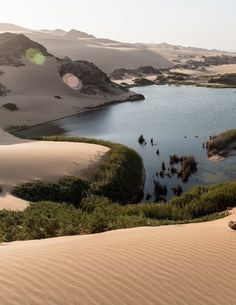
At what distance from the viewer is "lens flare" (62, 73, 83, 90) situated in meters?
71.6

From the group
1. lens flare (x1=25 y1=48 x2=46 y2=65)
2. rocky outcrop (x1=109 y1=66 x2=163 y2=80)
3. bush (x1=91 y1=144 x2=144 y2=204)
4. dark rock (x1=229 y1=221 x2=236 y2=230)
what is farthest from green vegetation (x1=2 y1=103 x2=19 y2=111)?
rocky outcrop (x1=109 y1=66 x2=163 y2=80)

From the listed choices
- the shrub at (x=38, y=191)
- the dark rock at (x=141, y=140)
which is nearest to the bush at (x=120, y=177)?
the shrub at (x=38, y=191)

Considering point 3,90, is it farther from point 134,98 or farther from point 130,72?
point 130,72

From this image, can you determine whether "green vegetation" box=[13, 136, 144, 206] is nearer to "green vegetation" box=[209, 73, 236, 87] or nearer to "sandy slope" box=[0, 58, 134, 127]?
"sandy slope" box=[0, 58, 134, 127]

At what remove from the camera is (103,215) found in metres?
15.7

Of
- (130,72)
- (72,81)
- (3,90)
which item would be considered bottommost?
(130,72)

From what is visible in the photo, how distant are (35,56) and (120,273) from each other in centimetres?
7468

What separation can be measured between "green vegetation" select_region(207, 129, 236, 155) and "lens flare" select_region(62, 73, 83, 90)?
133 ft

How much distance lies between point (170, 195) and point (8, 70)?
5367 centimetres

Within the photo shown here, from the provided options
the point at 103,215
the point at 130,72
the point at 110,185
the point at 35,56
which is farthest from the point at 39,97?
the point at 130,72

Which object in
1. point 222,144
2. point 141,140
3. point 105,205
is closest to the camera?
point 105,205

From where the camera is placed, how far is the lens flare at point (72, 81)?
2820 inches

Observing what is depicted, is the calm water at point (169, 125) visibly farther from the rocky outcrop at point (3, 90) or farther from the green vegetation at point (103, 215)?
the rocky outcrop at point (3, 90)

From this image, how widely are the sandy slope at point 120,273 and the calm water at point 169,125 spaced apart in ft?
50.7
